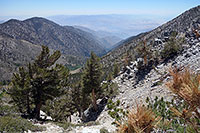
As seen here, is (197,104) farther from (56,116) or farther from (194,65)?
(56,116)

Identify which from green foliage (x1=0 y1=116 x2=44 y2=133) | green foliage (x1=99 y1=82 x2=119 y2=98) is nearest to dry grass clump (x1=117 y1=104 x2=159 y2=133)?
green foliage (x1=0 y1=116 x2=44 y2=133)

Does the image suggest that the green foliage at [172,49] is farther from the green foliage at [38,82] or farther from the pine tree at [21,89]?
the pine tree at [21,89]

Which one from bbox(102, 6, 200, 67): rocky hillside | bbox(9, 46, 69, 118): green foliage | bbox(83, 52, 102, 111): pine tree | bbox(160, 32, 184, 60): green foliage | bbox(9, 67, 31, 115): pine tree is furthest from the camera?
bbox(102, 6, 200, 67): rocky hillside

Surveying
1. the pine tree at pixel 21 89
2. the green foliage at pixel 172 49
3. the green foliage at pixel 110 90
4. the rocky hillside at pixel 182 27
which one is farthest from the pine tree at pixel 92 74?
the rocky hillside at pixel 182 27

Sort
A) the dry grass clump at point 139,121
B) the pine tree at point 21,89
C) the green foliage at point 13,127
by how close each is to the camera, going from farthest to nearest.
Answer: the pine tree at point 21,89 < the green foliage at point 13,127 < the dry grass clump at point 139,121

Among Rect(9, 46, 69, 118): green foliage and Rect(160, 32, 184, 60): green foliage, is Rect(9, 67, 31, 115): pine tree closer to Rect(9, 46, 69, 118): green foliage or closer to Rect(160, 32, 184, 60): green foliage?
Rect(9, 46, 69, 118): green foliage

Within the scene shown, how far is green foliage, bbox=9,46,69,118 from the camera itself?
14281 millimetres

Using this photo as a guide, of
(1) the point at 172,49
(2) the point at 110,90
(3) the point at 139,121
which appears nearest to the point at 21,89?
(2) the point at 110,90

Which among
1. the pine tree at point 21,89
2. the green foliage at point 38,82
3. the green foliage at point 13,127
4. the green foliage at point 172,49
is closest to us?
the green foliage at point 13,127

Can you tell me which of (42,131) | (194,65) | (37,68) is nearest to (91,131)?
(42,131)

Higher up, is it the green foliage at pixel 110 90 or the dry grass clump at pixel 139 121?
the dry grass clump at pixel 139 121

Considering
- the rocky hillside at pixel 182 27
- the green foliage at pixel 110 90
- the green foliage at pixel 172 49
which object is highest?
the rocky hillside at pixel 182 27

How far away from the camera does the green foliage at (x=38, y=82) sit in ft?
46.9

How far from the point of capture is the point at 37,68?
1488 centimetres
